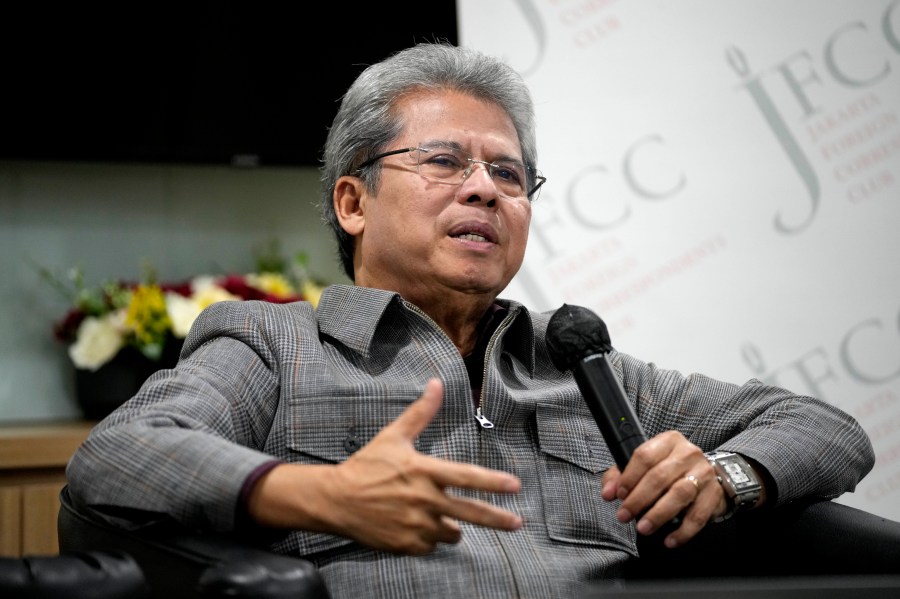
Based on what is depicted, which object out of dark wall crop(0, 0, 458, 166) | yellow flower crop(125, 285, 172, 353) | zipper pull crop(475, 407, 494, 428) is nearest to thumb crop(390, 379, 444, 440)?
zipper pull crop(475, 407, 494, 428)

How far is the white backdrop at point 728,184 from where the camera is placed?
2549mm

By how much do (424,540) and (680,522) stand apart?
0.46 meters

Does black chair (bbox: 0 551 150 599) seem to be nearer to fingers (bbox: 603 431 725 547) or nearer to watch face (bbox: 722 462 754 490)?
fingers (bbox: 603 431 725 547)

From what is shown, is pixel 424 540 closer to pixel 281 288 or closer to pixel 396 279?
pixel 396 279

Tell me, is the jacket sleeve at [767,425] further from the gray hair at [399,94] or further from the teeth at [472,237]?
the gray hair at [399,94]

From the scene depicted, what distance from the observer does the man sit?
1051 millimetres

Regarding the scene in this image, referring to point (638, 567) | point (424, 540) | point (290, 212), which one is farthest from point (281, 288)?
point (424, 540)

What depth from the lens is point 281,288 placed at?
283 cm

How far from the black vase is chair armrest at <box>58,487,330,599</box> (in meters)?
1.46

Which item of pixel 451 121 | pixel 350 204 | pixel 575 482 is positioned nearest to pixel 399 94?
pixel 451 121

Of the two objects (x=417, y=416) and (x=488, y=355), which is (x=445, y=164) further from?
(x=417, y=416)

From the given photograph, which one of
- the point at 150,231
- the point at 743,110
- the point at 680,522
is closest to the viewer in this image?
the point at 680,522

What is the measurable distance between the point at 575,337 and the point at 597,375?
7cm

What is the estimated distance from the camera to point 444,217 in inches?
60.7
